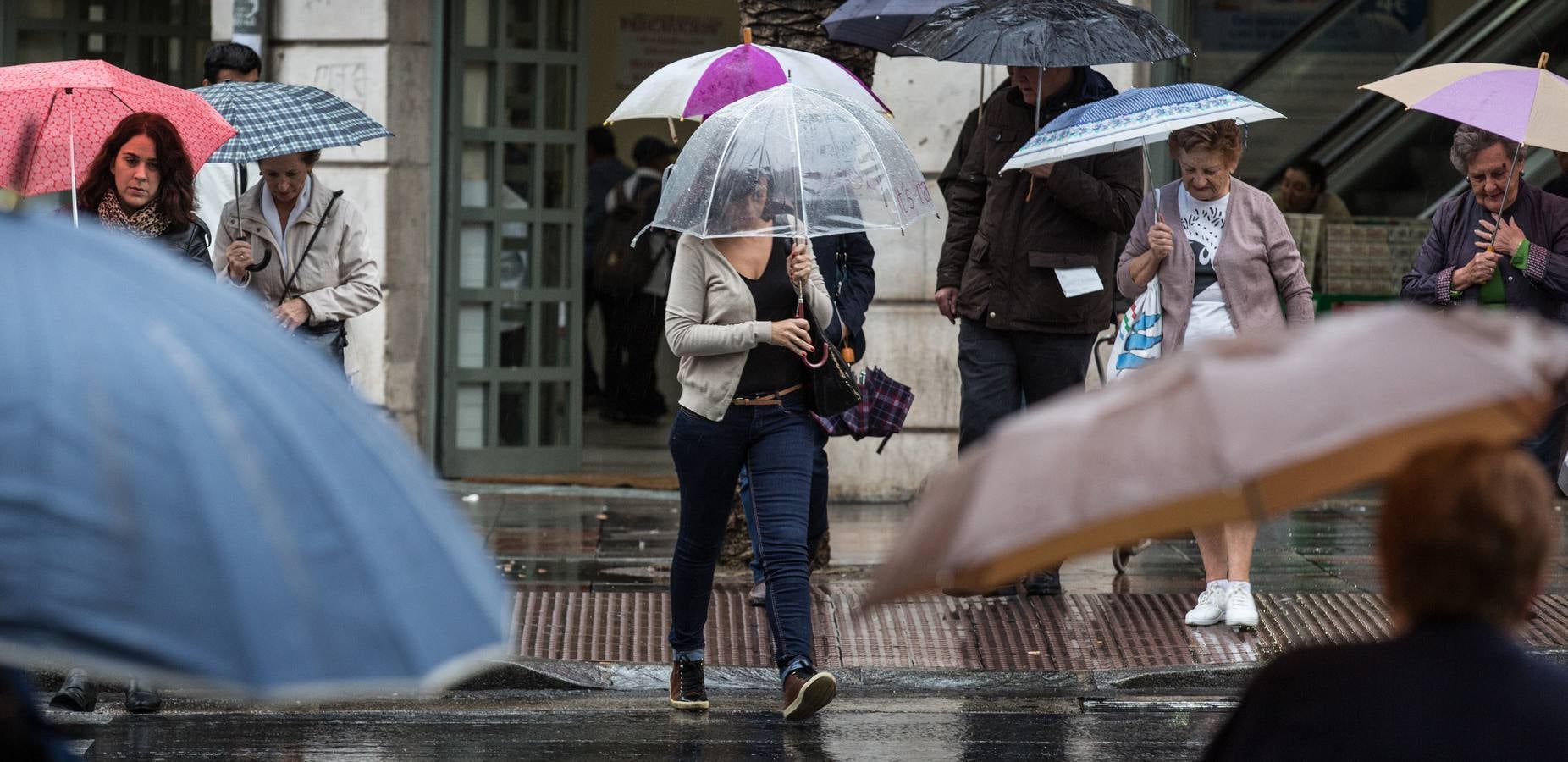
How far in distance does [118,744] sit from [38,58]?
23.3 ft

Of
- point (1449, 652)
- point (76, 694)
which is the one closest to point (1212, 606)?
point (76, 694)

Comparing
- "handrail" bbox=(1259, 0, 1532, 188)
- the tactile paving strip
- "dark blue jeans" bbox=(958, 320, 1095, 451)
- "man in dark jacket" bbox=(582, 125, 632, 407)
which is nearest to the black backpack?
"man in dark jacket" bbox=(582, 125, 632, 407)

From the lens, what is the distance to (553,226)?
463 inches

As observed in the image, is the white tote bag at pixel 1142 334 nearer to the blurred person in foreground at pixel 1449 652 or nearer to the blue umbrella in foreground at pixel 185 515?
the blurred person in foreground at pixel 1449 652

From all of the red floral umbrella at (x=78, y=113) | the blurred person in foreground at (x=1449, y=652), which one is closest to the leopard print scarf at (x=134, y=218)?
the red floral umbrella at (x=78, y=113)

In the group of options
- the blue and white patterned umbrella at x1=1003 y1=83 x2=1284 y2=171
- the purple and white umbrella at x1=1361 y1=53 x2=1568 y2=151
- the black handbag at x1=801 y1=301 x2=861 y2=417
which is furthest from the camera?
A: the purple and white umbrella at x1=1361 y1=53 x2=1568 y2=151

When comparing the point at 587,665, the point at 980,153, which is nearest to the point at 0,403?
the point at 587,665

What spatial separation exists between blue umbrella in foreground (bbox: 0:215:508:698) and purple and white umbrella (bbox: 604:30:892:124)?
219 inches

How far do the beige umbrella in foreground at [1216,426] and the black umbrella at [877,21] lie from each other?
6.04 metres

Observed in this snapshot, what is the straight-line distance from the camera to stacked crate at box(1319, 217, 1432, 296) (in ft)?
38.9

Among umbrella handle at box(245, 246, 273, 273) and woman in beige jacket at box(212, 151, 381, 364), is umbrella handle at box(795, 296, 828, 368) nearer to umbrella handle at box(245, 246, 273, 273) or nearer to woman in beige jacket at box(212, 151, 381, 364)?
woman in beige jacket at box(212, 151, 381, 364)

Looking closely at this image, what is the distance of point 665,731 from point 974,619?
1874mm

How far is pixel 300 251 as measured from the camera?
7.47m

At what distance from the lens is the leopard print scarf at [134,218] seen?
671 centimetres
